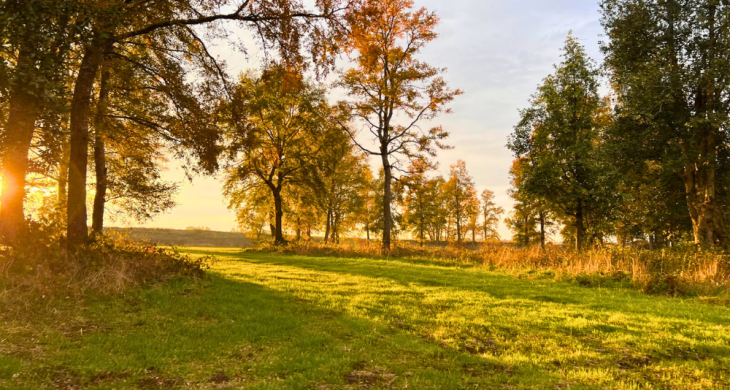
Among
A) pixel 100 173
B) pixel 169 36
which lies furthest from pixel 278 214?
pixel 169 36

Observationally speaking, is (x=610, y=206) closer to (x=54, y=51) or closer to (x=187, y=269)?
(x=187, y=269)

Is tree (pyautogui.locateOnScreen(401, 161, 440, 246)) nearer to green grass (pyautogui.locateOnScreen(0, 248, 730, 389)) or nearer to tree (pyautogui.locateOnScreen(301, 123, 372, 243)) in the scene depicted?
tree (pyautogui.locateOnScreen(301, 123, 372, 243))

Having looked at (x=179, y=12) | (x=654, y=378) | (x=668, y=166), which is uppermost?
(x=179, y=12)

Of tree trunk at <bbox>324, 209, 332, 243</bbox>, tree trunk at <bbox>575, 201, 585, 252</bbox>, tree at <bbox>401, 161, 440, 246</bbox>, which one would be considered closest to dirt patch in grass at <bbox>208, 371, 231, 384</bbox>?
tree trunk at <bbox>575, 201, 585, 252</bbox>

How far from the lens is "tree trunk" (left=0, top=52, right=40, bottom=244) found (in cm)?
790

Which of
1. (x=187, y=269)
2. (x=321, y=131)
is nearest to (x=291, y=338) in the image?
(x=187, y=269)

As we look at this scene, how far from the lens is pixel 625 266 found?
48.7 ft

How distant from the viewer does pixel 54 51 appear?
26.1 ft

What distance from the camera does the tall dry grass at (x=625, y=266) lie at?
12.5m

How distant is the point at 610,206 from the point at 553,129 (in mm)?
5746

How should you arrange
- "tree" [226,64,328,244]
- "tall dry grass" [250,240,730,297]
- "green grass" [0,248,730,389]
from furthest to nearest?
1. "tree" [226,64,328,244]
2. "tall dry grass" [250,240,730,297]
3. "green grass" [0,248,730,389]

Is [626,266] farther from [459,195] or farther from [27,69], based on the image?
[459,195]

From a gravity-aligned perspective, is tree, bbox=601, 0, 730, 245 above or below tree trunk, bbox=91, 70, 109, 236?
above

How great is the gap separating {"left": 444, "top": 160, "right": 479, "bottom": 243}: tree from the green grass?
139ft
